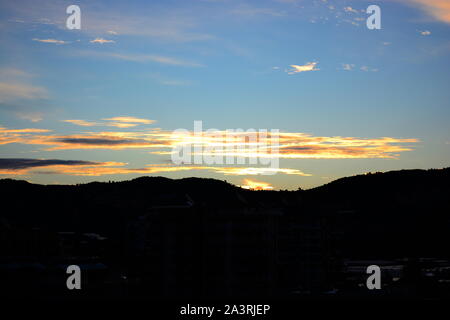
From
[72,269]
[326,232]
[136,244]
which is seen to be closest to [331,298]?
[326,232]

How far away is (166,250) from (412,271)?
8566 cm

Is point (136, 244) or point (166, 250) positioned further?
point (136, 244)

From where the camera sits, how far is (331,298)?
93.2 m

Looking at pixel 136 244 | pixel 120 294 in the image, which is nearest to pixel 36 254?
pixel 136 244
